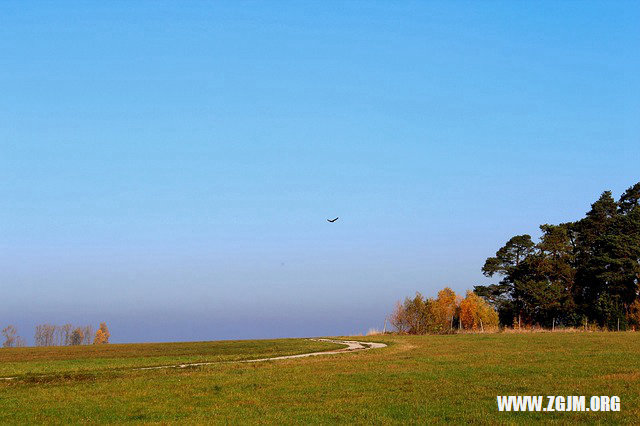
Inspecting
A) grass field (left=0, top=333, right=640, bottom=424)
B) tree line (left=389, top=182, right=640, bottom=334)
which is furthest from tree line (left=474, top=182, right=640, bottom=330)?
grass field (left=0, top=333, right=640, bottom=424)

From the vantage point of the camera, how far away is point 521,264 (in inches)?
3435

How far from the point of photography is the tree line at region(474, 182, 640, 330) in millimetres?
77625

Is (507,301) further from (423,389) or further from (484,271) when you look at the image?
(423,389)

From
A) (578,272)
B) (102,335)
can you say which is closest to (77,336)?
(102,335)

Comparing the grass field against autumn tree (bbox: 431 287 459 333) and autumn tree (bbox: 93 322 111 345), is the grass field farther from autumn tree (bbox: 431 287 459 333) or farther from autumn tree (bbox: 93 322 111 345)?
autumn tree (bbox: 93 322 111 345)

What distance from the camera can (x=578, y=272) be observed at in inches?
3349

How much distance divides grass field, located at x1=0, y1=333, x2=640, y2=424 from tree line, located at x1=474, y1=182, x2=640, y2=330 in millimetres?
44567

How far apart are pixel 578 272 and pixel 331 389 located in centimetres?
7060

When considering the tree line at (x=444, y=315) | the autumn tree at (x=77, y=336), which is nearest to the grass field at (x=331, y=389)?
the tree line at (x=444, y=315)

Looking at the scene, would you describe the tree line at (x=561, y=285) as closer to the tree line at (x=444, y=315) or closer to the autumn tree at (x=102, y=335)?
the tree line at (x=444, y=315)

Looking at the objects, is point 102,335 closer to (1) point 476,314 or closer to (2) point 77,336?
(2) point 77,336

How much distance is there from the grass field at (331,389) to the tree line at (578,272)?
44567 millimetres

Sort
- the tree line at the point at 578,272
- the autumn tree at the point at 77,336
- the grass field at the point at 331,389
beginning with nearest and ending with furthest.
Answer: the grass field at the point at 331,389 < the tree line at the point at 578,272 < the autumn tree at the point at 77,336

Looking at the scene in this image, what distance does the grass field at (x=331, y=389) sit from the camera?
60.7 feet
